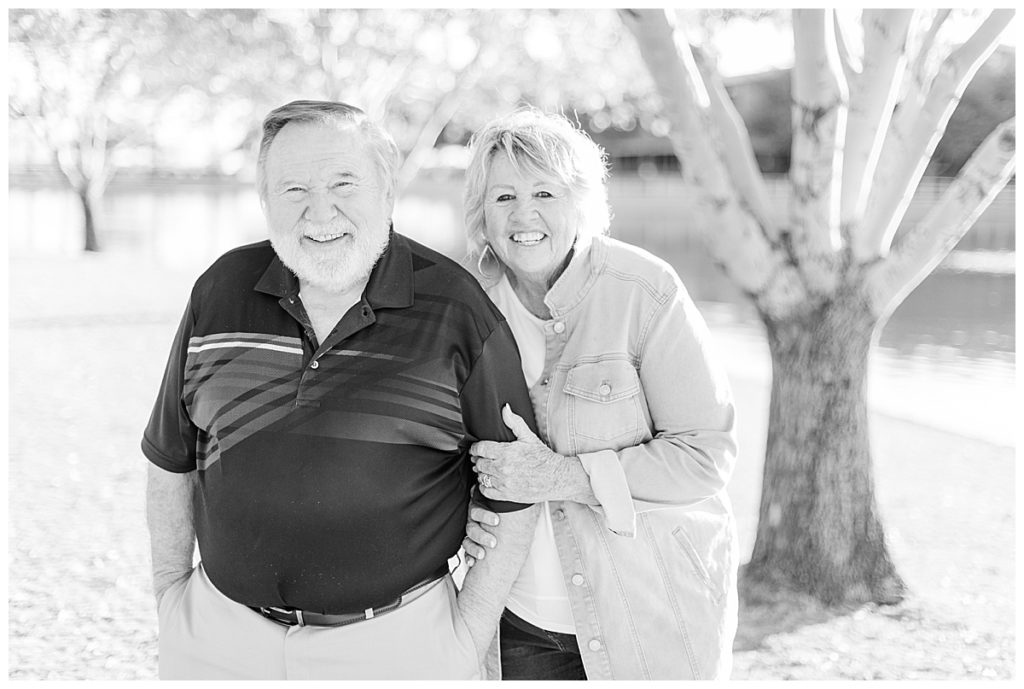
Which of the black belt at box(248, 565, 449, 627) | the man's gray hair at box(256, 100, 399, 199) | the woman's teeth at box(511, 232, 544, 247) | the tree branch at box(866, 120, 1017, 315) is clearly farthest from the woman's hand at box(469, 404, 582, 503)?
the tree branch at box(866, 120, 1017, 315)

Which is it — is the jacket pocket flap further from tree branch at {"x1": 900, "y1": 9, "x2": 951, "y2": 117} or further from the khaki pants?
tree branch at {"x1": 900, "y1": 9, "x2": 951, "y2": 117}

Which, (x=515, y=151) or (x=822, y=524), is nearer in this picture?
(x=515, y=151)

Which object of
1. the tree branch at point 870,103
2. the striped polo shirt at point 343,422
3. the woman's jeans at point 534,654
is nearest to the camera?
the striped polo shirt at point 343,422

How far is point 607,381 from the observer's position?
99.8 inches

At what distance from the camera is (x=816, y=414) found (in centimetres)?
483

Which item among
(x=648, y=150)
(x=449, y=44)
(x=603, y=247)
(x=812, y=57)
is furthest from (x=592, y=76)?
(x=648, y=150)

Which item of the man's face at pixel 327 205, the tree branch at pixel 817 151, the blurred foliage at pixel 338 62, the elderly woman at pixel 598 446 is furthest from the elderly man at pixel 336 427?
the blurred foliage at pixel 338 62

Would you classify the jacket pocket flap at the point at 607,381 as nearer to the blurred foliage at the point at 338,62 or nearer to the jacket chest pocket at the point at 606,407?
the jacket chest pocket at the point at 606,407

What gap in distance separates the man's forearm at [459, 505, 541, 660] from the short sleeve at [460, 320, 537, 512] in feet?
0.16

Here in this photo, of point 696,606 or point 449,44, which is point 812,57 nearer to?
point 696,606

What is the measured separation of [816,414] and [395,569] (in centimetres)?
296

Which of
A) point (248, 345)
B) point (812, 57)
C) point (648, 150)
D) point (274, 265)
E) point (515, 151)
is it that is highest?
point (648, 150)

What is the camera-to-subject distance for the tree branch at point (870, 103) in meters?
4.33

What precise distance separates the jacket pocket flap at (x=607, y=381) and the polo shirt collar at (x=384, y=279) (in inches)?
19.1
